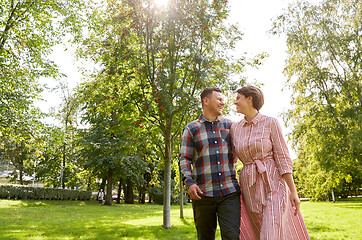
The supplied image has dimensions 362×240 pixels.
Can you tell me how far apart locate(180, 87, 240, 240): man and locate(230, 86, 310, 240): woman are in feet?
0.49

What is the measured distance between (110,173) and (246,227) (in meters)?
25.2

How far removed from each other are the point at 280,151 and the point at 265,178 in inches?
12.0

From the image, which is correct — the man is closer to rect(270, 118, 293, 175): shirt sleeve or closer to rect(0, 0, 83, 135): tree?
rect(270, 118, 293, 175): shirt sleeve

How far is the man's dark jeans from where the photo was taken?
303cm

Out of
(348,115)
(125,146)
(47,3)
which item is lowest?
(125,146)

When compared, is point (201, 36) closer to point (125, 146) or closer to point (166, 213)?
point (125, 146)

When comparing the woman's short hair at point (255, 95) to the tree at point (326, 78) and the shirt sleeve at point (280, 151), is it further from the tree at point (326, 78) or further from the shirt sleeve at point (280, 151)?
the tree at point (326, 78)

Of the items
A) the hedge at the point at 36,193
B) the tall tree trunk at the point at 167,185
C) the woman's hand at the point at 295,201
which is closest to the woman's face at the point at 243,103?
the woman's hand at the point at 295,201

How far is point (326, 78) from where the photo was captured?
1970cm

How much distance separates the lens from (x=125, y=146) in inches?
433

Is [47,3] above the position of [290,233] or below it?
above

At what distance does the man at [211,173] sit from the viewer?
10.2 feet

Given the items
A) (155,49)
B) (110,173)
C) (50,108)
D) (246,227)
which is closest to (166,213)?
(155,49)

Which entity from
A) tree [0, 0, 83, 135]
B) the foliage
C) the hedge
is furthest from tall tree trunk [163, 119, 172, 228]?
the hedge
